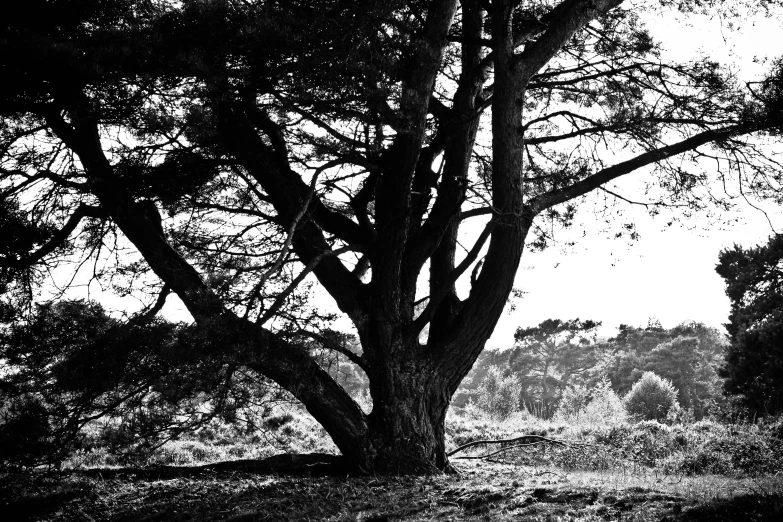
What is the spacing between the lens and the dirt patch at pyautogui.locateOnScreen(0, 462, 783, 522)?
3.57 meters

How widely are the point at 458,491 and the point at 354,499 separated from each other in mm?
730

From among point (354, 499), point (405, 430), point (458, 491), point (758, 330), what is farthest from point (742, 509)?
point (758, 330)

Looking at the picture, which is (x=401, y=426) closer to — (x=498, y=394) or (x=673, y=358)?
(x=498, y=394)

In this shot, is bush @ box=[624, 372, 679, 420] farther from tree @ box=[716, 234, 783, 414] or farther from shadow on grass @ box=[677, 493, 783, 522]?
shadow on grass @ box=[677, 493, 783, 522]

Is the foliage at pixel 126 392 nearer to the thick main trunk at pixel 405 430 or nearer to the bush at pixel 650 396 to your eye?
the thick main trunk at pixel 405 430

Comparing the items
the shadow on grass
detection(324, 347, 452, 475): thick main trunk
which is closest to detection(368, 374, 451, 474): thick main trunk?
detection(324, 347, 452, 475): thick main trunk

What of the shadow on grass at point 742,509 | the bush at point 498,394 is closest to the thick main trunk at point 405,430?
the shadow on grass at point 742,509

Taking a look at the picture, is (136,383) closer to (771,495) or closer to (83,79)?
(83,79)

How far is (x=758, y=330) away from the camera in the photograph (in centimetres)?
1744

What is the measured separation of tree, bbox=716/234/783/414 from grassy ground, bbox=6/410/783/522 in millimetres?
11631

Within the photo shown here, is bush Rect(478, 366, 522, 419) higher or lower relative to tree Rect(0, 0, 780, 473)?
lower

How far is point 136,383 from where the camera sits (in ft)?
14.1

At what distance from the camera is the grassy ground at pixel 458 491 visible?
3676 mm

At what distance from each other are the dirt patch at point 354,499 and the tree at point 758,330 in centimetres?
1455
